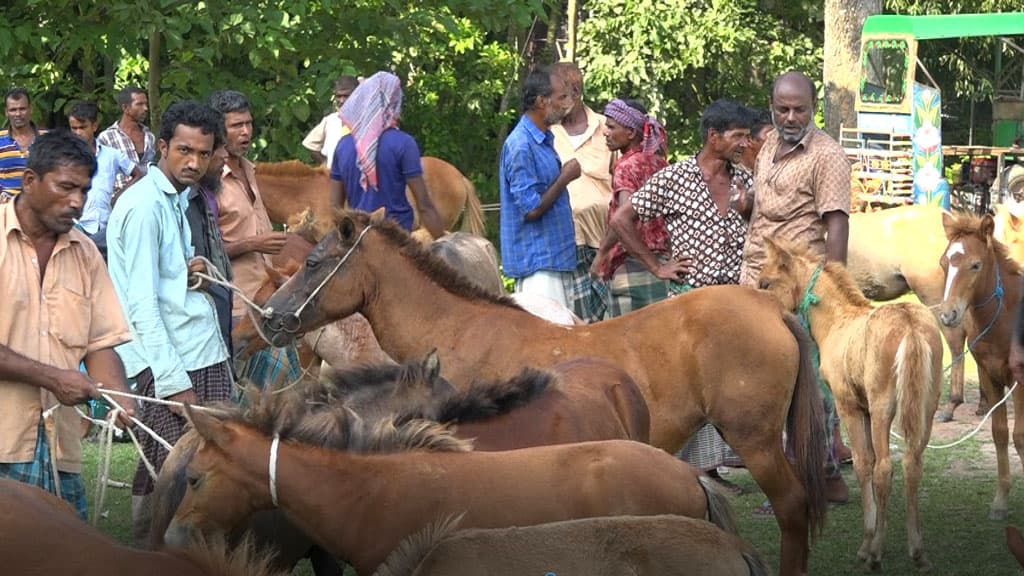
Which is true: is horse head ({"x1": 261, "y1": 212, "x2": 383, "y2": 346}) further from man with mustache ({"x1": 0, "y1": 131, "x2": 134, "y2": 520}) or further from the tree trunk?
the tree trunk

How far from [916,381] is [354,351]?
3067mm

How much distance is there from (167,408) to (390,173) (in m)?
2.96

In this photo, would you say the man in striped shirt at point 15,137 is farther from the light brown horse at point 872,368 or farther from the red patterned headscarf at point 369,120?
the light brown horse at point 872,368

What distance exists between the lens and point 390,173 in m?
8.48

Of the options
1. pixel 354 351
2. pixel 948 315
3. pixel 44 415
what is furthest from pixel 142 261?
pixel 948 315

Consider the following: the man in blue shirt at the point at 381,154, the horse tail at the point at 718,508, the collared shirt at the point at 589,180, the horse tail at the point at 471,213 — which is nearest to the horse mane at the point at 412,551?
the horse tail at the point at 718,508

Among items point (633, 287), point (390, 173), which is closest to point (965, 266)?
point (633, 287)

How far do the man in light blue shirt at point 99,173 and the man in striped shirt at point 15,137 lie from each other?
18.6 inches

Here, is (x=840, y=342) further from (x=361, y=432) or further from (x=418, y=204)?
(x=361, y=432)

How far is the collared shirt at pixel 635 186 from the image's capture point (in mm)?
8836

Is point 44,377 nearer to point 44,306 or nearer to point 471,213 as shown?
point 44,306

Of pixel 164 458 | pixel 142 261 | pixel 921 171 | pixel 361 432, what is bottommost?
pixel 921 171

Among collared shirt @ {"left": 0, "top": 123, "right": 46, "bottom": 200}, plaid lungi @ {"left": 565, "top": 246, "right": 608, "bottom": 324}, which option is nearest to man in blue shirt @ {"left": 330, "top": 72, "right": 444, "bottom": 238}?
plaid lungi @ {"left": 565, "top": 246, "right": 608, "bottom": 324}

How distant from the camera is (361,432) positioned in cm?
471
